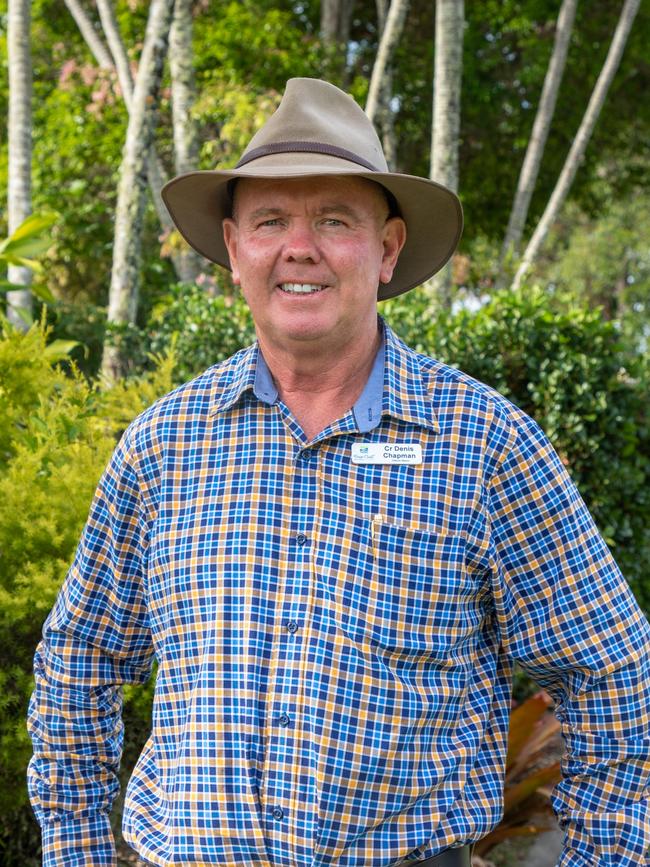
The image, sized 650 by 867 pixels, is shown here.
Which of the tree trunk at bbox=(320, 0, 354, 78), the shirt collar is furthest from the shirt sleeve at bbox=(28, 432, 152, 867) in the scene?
the tree trunk at bbox=(320, 0, 354, 78)

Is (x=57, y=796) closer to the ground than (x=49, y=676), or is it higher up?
closer to the ground

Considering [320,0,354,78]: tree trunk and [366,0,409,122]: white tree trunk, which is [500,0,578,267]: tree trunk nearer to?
[366,0,409,122]: white tree trunk

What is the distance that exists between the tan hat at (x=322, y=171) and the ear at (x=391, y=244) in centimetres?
3

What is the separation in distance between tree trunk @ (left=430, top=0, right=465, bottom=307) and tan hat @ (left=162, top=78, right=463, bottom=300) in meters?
5.79

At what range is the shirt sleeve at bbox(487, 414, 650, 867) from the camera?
75.9 inches

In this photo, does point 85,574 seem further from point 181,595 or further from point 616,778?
point 616,778

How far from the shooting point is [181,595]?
2012 millimetres

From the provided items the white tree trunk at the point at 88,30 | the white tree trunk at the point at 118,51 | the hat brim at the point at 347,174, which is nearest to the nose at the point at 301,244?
the hat brim at the point at 347,174

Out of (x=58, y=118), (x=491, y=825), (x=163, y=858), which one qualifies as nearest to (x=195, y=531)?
(x=163, y=858)

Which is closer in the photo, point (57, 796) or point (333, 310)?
point (333, 310)

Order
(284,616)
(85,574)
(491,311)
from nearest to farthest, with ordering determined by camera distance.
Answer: (284,616) → (85,574) → (491,311)

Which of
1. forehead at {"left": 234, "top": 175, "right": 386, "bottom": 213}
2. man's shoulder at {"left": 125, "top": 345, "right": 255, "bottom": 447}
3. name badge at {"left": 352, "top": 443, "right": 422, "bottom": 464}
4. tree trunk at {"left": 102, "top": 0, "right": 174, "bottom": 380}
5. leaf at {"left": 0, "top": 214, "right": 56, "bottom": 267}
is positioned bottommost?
name badge at {"left": 352, "top": 443, "right": 422, "bottom": 464}

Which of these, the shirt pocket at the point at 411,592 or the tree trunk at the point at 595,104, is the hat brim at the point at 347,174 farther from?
the tree trunk at the point at 595,104

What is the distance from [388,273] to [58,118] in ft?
47.3
